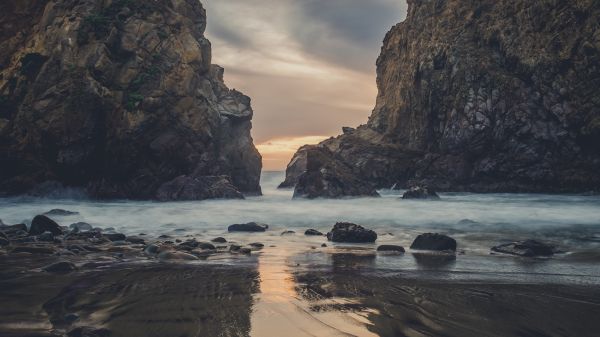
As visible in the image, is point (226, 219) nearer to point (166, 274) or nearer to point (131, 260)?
point (131, 260)

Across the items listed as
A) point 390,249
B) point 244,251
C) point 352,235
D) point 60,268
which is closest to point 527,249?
point 390,249

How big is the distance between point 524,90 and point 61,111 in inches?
1489

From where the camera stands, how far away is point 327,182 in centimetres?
3644

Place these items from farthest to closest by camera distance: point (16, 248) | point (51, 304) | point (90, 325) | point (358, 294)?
point (16, 248)
point (358, 294)
point (51, 304)
point (90, 325)

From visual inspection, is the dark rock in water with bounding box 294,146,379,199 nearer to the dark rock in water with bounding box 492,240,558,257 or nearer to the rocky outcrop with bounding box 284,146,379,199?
the rocky outcrop with bounding box 284,146,379,199

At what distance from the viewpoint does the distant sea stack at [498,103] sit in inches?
1372

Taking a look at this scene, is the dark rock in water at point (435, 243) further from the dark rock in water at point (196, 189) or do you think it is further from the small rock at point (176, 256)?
the dark rock in water at point (196, 189)

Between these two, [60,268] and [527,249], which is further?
[527,249]

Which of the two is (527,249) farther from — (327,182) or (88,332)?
(327,182)

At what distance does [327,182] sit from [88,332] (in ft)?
108

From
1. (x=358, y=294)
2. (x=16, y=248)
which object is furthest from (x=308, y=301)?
(x=16, y=248)

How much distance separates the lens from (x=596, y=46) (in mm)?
33812

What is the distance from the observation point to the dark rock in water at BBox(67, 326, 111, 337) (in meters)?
3.70

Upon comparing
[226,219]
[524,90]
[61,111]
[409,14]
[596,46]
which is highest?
Answer: [409,14]
